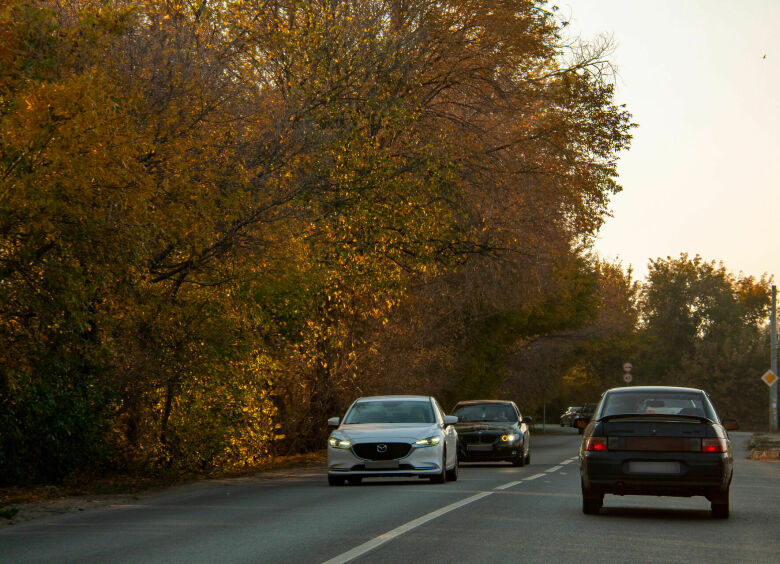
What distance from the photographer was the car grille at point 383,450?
1938cm

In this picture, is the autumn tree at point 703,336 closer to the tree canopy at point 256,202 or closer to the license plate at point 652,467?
the tree canopy at point 256,202

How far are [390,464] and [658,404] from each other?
6.08 metres

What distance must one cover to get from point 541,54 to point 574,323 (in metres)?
21.6

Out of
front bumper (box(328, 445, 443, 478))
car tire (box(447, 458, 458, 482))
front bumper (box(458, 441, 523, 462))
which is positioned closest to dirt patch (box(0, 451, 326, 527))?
front bumper (box(328, 445, 443, 478))

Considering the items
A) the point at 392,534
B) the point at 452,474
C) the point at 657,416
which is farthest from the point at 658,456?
the point at 452,474

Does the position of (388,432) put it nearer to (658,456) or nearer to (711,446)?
(658,456)

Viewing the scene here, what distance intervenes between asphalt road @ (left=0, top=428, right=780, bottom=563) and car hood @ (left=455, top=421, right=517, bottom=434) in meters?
7.16

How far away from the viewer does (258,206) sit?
19.7 m

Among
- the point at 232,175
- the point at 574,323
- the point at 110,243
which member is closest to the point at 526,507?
the point at 110,243

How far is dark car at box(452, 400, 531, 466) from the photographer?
87.2 feet

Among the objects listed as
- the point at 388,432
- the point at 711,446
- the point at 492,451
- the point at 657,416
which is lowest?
the point at 492,451

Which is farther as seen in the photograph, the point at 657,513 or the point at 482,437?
the point at 482,437

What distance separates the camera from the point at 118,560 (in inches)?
402

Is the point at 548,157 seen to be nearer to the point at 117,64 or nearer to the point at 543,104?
the point at 543,104
